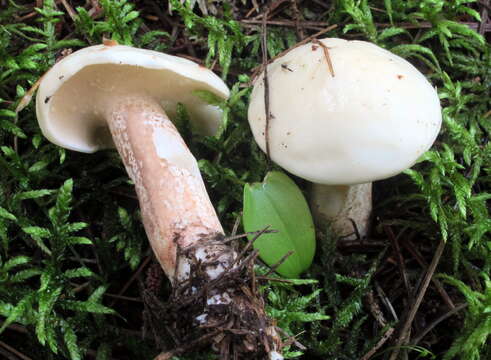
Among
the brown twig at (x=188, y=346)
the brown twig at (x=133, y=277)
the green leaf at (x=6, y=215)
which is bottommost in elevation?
the brown twig at (x=133, y=277)

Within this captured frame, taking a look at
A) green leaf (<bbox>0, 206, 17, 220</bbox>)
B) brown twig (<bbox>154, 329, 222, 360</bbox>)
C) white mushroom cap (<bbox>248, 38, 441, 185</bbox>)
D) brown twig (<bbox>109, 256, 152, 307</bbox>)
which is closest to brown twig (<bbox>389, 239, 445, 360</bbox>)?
white mushroom cap (<bbox>248, 38, 441, 185</bbox>)

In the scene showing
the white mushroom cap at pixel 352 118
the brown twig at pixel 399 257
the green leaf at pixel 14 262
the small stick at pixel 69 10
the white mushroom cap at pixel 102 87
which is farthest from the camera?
the small stick at pixel 69 10

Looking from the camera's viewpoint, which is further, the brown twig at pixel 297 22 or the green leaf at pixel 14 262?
the brown twig at pixel 297 22

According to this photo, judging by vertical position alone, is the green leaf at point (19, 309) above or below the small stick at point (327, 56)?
below

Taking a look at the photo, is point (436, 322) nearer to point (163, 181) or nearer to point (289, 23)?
point (163, 181)

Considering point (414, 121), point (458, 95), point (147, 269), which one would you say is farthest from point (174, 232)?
point (458, 95)

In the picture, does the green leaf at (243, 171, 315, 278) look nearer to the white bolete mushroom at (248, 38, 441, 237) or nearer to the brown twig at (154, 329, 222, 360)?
the white bolete mushroom at (248, 38, 441, 237)

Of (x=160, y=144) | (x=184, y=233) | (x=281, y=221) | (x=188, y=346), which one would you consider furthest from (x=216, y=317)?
(x=160, y=144)

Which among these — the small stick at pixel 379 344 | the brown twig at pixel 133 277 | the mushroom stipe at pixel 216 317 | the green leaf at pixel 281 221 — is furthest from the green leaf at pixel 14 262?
the small stick at pixel 379 344

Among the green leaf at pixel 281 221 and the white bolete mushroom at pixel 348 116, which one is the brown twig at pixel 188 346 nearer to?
the green leaf at pixel 281 221
